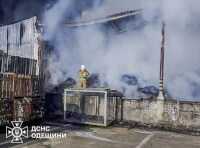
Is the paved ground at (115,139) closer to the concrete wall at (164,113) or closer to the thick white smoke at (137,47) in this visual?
the concrete wall at (164,113)

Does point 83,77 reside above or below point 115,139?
above

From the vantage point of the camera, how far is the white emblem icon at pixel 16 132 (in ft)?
36.6

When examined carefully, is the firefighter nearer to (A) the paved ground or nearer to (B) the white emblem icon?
(A) the paved ground

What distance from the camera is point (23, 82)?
1353 centimetres

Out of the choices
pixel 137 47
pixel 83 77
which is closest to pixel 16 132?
pixel 83 77

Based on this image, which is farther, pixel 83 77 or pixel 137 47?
pixel 137 47

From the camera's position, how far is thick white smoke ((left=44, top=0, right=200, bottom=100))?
15289 millimetres

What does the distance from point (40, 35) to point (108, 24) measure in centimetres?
394

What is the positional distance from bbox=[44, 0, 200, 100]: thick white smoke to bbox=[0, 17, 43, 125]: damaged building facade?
111cm

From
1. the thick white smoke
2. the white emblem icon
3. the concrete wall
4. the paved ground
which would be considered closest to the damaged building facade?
the white emblem icon

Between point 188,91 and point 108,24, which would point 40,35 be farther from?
point 188,91

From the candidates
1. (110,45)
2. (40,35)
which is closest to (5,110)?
(40,35)

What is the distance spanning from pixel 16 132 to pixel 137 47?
7991mm

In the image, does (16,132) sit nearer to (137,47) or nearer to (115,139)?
(115,139)
